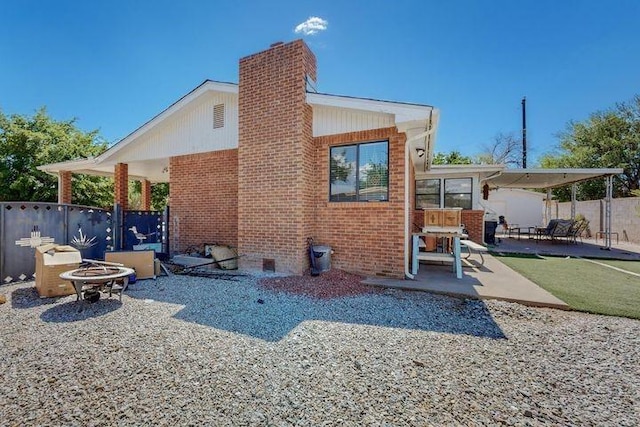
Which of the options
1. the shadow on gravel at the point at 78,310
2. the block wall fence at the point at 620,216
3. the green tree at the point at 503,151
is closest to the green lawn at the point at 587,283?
the shadow on gravel at the point at 78,310

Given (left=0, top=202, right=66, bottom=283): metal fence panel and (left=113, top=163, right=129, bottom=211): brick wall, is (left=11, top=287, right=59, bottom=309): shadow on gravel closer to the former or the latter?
(left=0, top=202, right=66, bottom=283): metal fence panel

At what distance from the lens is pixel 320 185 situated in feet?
23.0

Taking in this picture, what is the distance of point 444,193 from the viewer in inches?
499

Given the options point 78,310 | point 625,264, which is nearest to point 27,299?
point 78,310

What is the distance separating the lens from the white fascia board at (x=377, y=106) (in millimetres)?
5617

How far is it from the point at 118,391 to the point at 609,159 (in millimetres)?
33941

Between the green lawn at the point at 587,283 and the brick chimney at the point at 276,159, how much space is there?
5116mm

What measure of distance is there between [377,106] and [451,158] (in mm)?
29943

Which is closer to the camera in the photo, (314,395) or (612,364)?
(314,395)

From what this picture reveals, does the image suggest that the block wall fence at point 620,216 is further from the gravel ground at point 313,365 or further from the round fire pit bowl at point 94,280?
the round fire pit bowl at point 94,280

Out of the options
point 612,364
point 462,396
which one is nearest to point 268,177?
point 462,396

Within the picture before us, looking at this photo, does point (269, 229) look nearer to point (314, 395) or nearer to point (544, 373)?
point (314, 395)

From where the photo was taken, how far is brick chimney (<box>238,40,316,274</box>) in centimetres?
655

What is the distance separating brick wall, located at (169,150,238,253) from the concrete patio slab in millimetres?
4587
